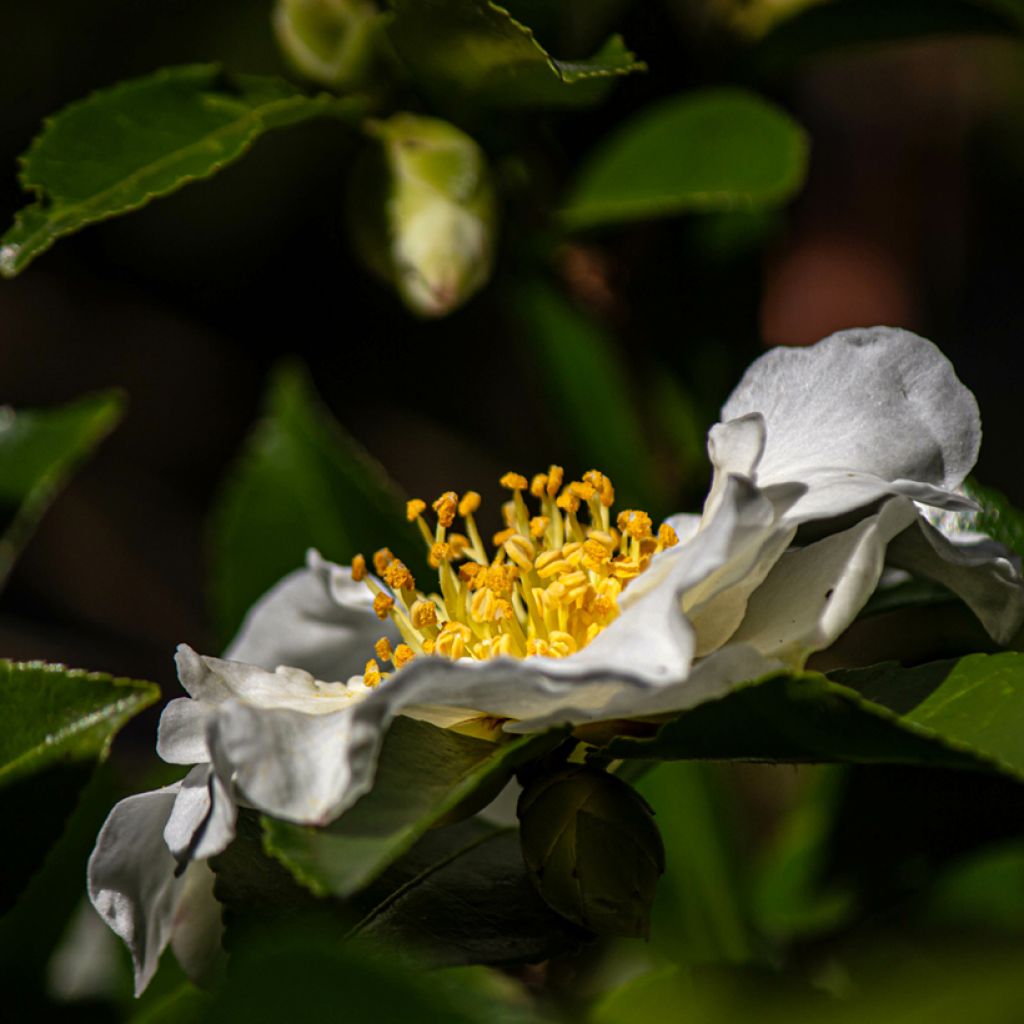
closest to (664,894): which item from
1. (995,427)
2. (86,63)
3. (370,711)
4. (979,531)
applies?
(979,531)

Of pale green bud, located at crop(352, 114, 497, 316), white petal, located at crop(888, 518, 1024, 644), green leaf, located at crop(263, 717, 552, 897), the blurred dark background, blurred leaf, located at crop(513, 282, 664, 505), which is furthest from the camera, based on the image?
the blurred dark background

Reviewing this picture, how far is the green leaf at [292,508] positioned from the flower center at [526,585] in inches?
5.9

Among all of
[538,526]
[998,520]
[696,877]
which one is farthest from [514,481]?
[696,877]

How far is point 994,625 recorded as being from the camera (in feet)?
2.03

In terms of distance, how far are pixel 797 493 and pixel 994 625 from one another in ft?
0.37

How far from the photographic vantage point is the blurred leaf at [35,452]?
86 centimetres

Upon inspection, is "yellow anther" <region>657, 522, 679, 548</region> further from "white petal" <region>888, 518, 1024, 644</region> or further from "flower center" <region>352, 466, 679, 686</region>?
"white petal" <region>888, 518, 1024, 644</region>

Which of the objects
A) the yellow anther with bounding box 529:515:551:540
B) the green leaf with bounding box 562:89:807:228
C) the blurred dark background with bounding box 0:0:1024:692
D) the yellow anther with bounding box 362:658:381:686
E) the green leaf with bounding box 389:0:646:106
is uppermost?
the green leaf with bounding box 389:0:646:106

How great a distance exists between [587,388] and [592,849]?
0.59 meters

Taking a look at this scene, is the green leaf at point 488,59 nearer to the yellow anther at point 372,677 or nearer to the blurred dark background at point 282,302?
the yellow anther at point 372,677

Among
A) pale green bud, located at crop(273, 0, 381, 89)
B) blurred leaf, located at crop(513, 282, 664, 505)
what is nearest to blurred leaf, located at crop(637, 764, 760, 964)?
blurred leaf, located at crop(513, 282, 664, 505)

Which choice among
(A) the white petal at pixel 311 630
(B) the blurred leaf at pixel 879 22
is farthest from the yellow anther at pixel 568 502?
(B) the blurred leaf at pixel 879 22

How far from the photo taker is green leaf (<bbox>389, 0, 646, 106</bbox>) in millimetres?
696

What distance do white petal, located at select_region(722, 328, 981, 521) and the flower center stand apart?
0.09 meters
